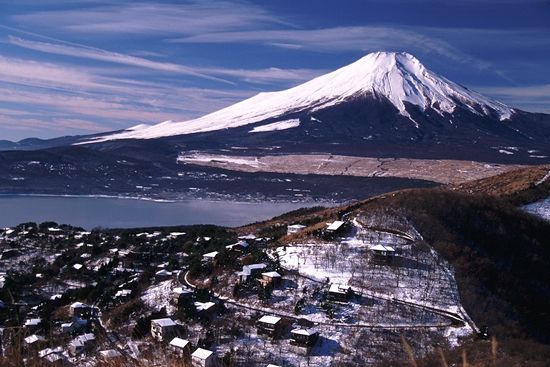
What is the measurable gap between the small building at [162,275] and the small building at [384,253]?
179 inches

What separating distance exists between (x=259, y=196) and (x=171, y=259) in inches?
1034

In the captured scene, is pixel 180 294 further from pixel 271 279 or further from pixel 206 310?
pixel 271 279

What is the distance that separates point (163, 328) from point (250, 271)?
2.57 meters

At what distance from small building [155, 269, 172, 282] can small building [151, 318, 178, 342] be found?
350 cm

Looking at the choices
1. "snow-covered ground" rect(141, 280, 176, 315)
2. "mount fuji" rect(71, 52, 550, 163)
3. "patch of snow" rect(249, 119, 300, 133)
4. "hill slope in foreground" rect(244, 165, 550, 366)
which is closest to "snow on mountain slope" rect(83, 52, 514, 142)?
"mount fuji" rect(71, 52, 550, 163)

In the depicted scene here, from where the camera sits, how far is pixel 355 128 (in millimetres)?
70312

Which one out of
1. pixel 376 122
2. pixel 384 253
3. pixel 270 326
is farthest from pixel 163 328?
pixel 376 122

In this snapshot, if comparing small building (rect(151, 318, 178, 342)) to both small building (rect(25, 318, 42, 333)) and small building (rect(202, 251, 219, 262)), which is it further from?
small building (rect(202, 251, 219, 262))

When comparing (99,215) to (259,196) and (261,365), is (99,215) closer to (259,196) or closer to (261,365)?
(259,196)

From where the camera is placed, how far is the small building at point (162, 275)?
12664mm

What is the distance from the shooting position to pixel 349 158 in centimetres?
5403

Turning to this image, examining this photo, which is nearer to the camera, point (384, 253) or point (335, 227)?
point (384, 253)

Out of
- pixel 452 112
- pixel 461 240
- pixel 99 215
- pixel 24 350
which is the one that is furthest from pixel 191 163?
pixel 24 350

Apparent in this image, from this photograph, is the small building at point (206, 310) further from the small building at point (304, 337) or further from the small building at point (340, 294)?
the small building at point (340, 294)
